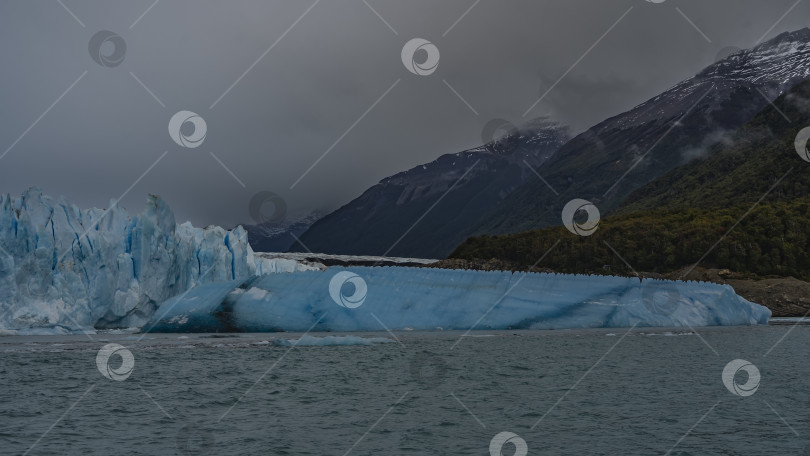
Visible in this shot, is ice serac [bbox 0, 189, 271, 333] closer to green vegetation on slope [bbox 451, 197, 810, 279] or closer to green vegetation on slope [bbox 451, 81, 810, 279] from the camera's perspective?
green vegetation on slope [bbox 451, 81, 810, 279]

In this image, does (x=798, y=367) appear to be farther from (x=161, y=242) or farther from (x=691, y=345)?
(x=161, y=242)

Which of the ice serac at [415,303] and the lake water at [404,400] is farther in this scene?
the ice serac at [415,303]

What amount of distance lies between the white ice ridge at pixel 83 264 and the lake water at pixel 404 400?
32.2 feet

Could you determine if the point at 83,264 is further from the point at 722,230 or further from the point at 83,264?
the point at 722,230

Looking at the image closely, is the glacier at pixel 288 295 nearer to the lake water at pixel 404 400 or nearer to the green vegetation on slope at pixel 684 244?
the lake water at pixel 404 400

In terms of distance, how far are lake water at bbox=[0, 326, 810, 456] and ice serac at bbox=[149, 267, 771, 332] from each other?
264 inches

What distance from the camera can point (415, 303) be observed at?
37.2 m

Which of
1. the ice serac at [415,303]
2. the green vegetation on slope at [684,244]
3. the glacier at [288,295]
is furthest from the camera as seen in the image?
the green vegetation on slope at [684,244]

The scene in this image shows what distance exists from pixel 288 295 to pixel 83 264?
1401 cm

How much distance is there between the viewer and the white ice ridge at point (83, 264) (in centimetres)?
3784

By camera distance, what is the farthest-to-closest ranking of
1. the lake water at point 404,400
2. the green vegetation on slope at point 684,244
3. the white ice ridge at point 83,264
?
the green vegetation on slope at point 684,244
the white ice ridge at point 83,264
the lake water at point 404,400

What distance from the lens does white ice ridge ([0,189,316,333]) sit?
37.8m

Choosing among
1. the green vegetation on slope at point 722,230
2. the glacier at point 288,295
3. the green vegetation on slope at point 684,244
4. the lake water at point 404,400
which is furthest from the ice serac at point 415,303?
the green vegetation on slope at point 684,244

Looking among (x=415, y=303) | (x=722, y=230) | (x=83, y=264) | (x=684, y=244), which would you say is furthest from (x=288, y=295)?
(x=722, y=230)
